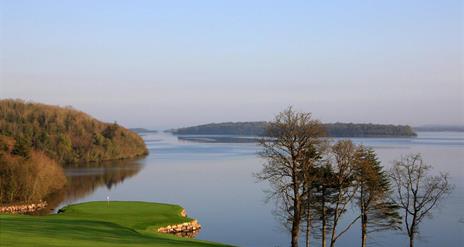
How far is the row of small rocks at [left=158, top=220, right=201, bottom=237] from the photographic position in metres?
33.7

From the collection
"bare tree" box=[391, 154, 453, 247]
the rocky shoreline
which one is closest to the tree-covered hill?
the rocky shoreline

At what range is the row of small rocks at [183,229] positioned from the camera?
33.7 meters

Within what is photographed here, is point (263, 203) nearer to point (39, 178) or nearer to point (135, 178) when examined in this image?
point (39, 178)

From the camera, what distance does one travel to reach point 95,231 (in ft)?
78.5

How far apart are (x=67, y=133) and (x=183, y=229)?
85.2m

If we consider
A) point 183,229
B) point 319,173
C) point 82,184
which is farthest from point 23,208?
point 319,173

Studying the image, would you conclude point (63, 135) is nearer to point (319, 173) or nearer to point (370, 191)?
point (319, 173)

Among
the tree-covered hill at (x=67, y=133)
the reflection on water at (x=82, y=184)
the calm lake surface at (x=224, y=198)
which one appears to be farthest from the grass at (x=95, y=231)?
the tree-covered hill at (x=67, y=133)

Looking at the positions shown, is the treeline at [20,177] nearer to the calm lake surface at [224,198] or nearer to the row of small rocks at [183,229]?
the calm lake surface at [224,198]

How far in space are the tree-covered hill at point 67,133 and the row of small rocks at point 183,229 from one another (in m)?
67.3

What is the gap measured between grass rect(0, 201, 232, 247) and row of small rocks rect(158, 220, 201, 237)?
1.60 ft

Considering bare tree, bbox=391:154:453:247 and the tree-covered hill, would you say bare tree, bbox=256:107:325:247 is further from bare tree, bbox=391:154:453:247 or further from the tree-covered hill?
the tree-covered hill

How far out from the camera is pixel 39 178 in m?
47.4

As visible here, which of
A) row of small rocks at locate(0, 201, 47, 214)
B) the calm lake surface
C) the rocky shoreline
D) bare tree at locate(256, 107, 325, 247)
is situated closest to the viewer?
bare tree at locate(256, 107, 325, 247)
